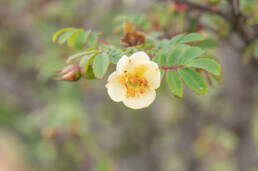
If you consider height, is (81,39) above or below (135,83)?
above

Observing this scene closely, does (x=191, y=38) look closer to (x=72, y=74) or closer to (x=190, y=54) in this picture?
(x=190, y=54)

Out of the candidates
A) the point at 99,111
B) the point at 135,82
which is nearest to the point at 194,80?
the point at 135,82

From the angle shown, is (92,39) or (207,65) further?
(92,39)

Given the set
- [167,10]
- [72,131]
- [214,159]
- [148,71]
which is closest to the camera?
[148,71]

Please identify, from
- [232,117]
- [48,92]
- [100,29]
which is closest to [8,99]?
[48,92]

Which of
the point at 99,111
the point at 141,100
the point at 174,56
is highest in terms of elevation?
the point at 174,56

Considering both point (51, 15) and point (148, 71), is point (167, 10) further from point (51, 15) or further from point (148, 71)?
point (51, 15)

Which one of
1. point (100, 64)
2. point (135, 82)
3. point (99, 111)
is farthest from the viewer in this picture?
point (99, 111)
